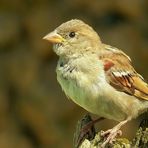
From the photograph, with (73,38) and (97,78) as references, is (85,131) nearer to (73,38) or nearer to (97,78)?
(97,78)

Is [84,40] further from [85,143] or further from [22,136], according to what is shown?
[22,136]

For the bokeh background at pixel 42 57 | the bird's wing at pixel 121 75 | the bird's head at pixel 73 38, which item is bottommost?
the bokeh background at pixel 42 57

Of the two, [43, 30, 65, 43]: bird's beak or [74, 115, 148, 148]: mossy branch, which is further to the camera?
[43, 30, 65, 43]: bird's beak

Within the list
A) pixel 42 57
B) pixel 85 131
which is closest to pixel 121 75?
pixel 85 131

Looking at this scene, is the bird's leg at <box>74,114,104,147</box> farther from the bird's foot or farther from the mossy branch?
the bird's foot

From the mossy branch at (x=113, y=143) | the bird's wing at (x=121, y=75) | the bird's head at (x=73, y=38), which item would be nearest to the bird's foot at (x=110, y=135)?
the mossy branch at (x=113, y=143)

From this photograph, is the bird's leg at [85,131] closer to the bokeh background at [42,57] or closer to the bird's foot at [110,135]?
the bird's foot at [110,135]

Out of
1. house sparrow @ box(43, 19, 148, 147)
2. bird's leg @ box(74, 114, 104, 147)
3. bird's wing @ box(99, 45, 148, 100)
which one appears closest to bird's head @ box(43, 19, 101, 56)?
house sparrow @ box(43, 19, 148, 147)
